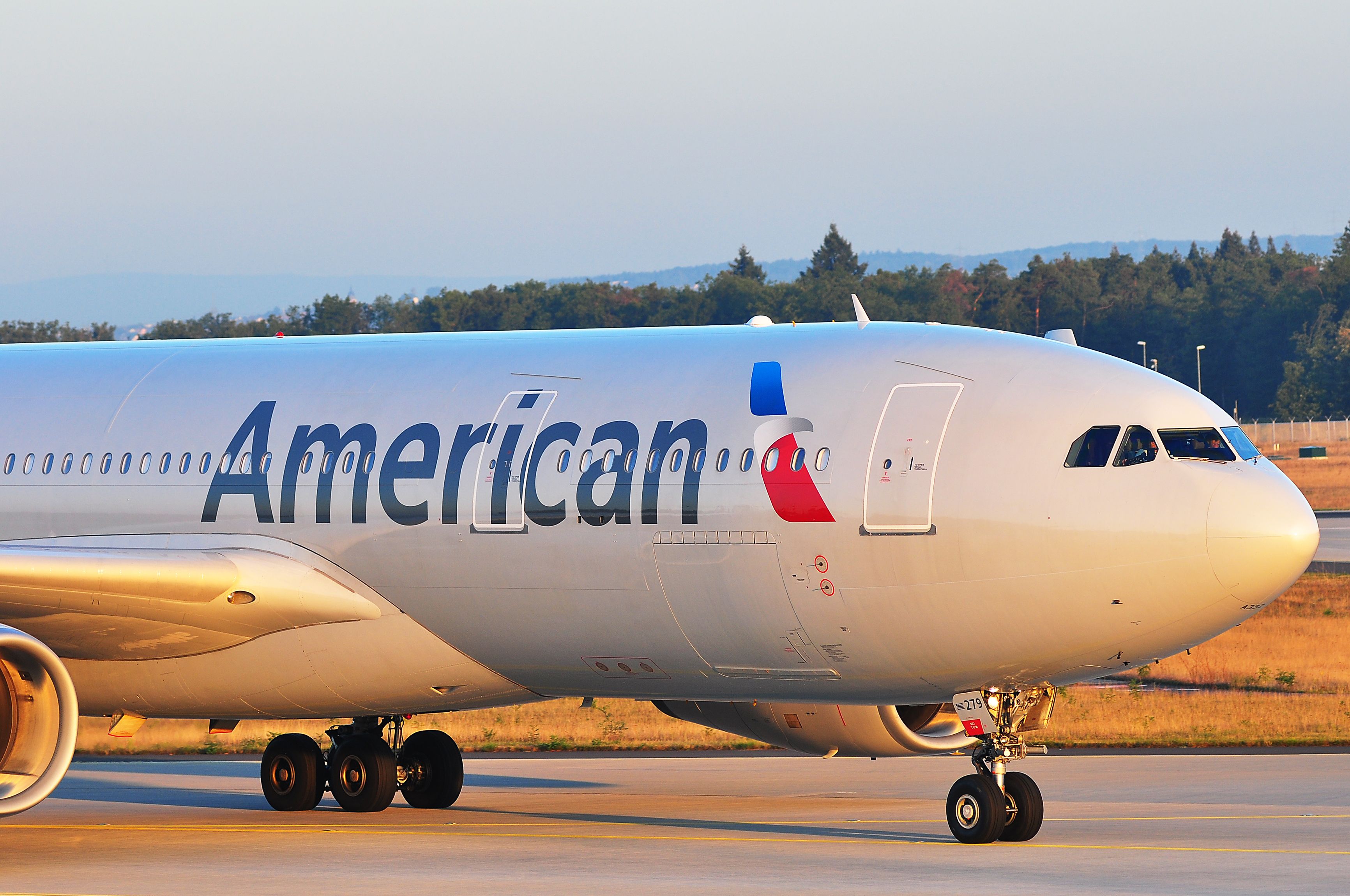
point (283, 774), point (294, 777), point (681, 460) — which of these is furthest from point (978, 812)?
point (283, 774)

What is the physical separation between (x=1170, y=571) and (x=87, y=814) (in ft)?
45.3

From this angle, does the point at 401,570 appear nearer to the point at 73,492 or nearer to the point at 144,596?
the point at 144,596

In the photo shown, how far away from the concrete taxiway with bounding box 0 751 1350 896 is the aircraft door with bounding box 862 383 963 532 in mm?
2977

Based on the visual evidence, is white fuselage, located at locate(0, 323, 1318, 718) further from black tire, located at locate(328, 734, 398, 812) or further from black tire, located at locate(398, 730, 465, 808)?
black tire, located at locate(398, 730, 465, 808)

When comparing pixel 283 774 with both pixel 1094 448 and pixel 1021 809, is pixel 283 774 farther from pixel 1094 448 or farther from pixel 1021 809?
pixel 1094 448

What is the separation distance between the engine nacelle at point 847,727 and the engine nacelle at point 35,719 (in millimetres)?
5741

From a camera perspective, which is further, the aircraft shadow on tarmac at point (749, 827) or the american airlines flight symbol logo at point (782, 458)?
the aircraft shadow on tarmac at point (749, 827)

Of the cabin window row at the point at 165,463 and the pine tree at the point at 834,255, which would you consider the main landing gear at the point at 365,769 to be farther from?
the pine tree at the point at 834,255

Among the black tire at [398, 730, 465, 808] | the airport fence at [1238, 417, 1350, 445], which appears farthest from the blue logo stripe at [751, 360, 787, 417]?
the airport fence at [1238, 417, 1350, 445]

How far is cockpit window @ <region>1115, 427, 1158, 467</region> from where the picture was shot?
15.6 metres

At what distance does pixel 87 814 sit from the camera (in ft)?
74.9

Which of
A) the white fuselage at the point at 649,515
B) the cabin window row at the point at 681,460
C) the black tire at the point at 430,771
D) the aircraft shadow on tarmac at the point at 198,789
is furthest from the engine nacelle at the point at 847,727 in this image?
the aircraft shadow on tarmac at the point at 198,789

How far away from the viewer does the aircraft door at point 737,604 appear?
54.1 ft

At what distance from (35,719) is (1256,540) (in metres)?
10.4
